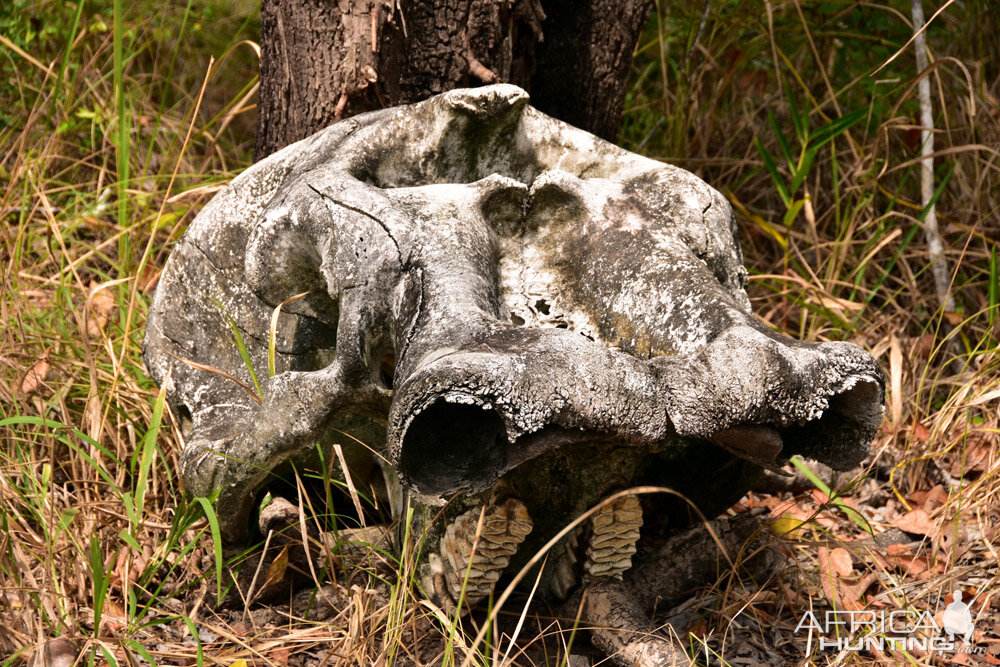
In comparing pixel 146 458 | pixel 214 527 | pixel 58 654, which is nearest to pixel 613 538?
pixel 214 527

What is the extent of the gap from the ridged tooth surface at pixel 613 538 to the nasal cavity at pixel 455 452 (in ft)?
1.19

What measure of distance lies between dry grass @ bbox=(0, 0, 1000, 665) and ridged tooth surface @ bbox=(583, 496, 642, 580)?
0.15 m

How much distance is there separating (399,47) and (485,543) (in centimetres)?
125

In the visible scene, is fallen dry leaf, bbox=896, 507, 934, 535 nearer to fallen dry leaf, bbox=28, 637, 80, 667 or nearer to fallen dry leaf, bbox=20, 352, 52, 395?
fallen dry leaf, bbox=28, 637, 80, 667

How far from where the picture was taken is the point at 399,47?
7.95 feet

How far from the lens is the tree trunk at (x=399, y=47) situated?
2.40 m

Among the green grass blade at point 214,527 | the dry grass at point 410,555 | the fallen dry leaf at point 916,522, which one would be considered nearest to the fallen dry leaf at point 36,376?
the dry grass at point 410,555

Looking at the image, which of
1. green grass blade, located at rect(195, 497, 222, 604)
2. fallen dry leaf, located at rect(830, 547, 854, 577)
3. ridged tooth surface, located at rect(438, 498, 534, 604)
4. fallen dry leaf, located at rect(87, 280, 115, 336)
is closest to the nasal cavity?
ridged tooth surface, located at rect(438, 498, 534, 604)

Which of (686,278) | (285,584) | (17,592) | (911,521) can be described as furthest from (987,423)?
(17,592)

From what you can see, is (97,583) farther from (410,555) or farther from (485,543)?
(485,543)

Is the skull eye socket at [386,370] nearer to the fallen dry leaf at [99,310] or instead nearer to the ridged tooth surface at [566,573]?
the ridged tooth surface at [566,573]

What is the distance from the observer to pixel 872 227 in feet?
11.2

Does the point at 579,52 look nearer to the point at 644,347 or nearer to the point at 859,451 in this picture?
the point at 644,347

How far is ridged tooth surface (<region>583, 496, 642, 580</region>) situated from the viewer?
185 centimetres
